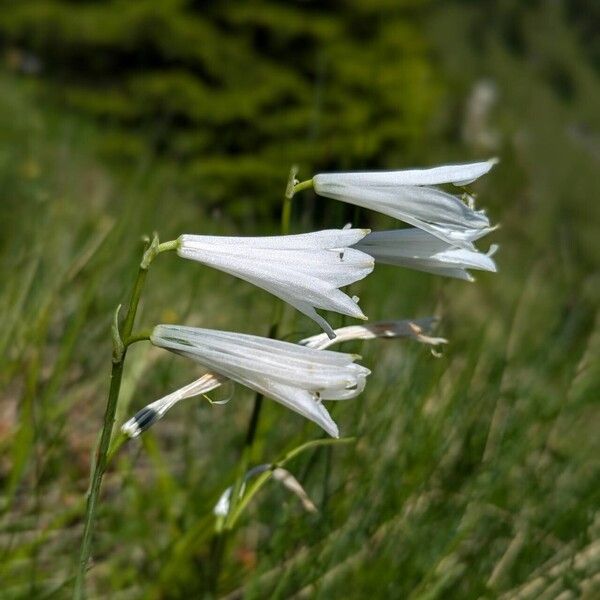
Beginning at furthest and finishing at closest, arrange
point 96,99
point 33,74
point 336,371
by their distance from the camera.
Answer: point 33,74
point 96,99
point 336,371

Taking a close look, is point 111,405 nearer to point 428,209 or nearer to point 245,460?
point 245,460

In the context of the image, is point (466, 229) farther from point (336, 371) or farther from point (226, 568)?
point (226, 568)

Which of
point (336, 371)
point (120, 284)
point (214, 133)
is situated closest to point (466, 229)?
point (336, 371)

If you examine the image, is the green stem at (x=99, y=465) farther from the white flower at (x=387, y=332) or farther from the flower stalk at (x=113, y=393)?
the white flower at (x=387, y=332)

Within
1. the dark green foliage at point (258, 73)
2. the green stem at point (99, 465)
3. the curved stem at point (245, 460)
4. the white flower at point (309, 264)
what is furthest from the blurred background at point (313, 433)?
the dark green foliage at point (258, 73)

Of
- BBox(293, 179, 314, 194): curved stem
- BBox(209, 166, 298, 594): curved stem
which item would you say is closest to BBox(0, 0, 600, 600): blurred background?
BBox(209, 166, 298, 594): curved stem

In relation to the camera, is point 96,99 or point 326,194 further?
point 96,99
